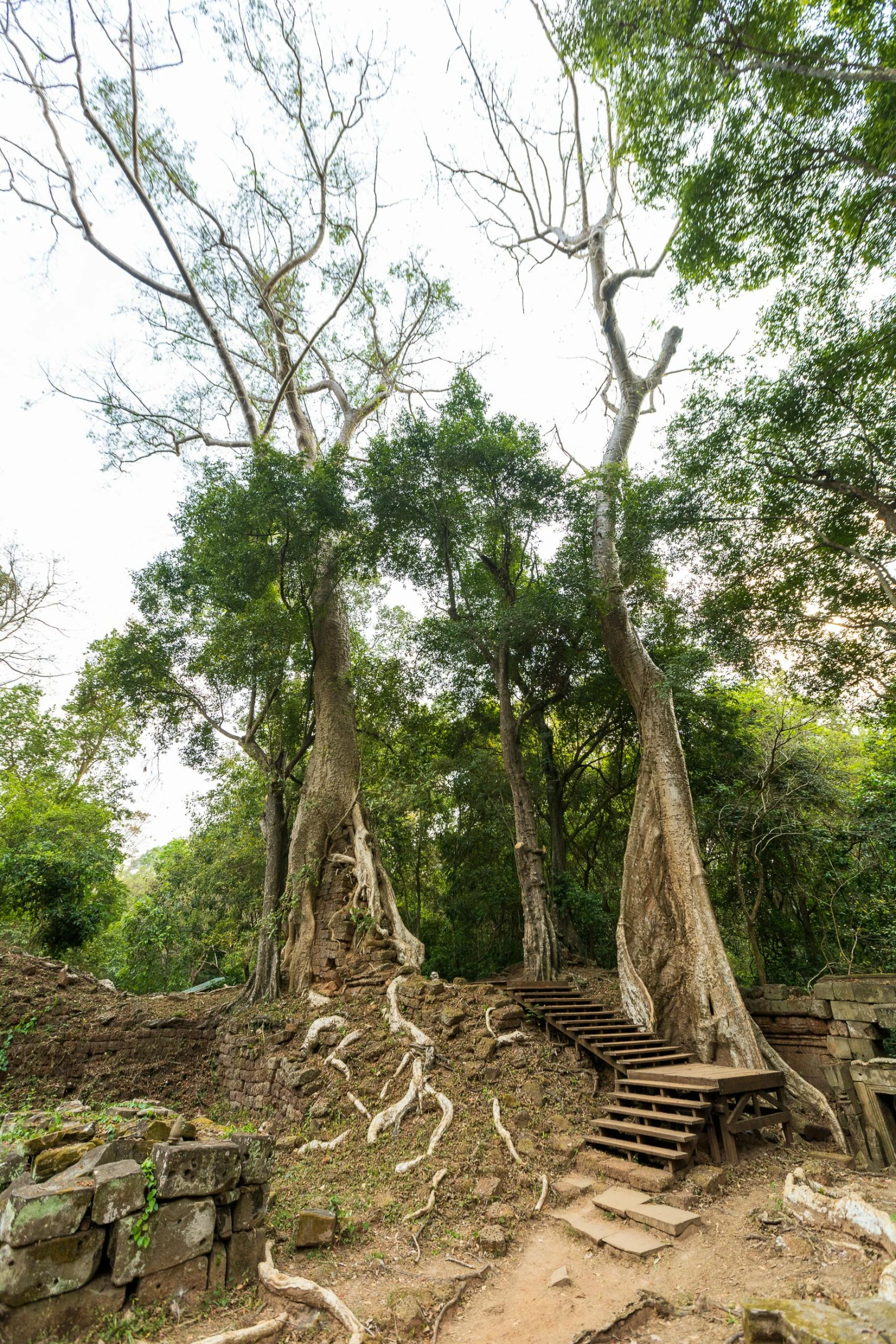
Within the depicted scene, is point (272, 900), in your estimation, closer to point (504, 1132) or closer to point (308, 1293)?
point (504, 1132)

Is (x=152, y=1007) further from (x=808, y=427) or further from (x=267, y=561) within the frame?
(x=808, y=427)

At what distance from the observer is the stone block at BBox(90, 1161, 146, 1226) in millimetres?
2926

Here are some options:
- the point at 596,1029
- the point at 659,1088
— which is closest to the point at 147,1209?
the point at 659,1088

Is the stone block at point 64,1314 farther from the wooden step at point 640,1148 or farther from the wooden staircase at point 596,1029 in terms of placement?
the wooden staircase at point 596,1029

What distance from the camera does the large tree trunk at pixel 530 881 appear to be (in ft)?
30.2

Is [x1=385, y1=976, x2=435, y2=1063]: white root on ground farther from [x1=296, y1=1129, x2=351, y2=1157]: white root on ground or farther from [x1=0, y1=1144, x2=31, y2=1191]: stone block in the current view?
[x1=0, y1=1144, x2=31, y2=1191]: stone block

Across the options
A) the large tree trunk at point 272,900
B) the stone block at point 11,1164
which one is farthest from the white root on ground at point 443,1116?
the large tree trunk at point 272,900

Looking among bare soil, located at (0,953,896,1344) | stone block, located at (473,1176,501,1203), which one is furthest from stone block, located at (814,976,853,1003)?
stone block, located at (473,1176,501,1203)

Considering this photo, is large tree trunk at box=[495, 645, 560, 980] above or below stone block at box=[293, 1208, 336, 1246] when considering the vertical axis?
above

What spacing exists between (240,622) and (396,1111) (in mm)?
7068

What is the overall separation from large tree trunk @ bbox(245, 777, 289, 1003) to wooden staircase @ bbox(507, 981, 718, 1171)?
346 centimetres

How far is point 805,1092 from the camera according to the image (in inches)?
284

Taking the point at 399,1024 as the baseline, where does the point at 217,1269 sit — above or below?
below

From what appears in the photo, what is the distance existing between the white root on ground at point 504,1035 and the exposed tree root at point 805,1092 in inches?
111
